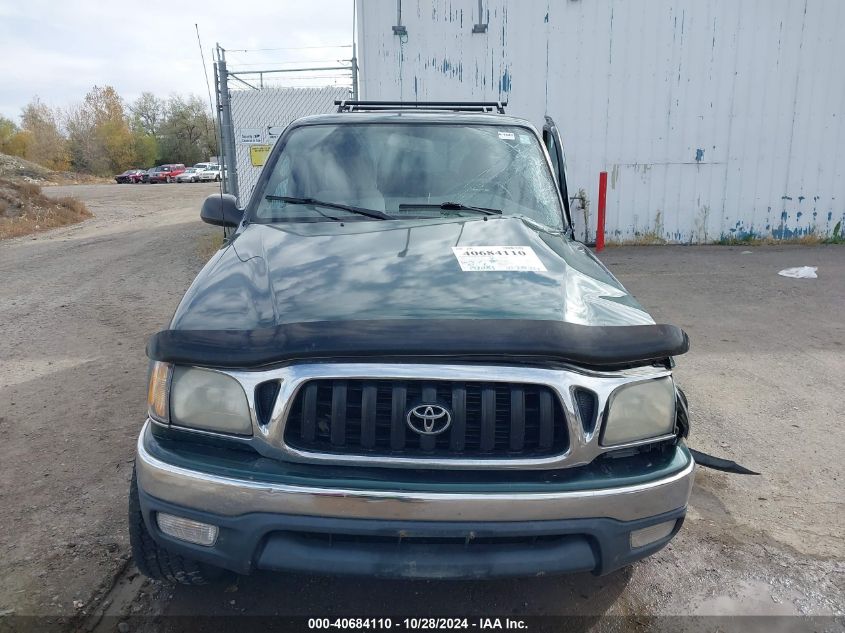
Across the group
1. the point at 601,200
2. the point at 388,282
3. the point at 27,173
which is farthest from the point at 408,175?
the point at 27,173

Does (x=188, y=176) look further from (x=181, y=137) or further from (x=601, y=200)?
(x=601, y=200)

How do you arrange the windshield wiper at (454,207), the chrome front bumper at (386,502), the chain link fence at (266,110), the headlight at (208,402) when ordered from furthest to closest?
the chain link fence at (266,110)
the windshield wiper at (454,207)
the headlight at (208,402)
the chrome front bumper at (386,502)

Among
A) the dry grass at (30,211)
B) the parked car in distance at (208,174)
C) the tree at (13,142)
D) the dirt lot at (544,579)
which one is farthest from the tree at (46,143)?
the dirt lot at (544,579)

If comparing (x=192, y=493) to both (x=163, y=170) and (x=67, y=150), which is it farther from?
(x=67, y=150)

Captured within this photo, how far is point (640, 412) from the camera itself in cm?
206

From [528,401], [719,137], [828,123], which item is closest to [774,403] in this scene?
[528,401]

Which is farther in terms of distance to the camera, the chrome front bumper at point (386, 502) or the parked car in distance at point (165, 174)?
the parked car in distance at point (165, 174)

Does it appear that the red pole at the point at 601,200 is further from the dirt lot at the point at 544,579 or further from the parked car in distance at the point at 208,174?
the parked car in distance at the point at 208,174

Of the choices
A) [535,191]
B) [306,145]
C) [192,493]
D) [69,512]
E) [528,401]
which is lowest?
[69,512]

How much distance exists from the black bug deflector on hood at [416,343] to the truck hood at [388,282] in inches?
2.9

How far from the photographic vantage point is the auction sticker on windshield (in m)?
2.50

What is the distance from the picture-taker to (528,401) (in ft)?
6.55

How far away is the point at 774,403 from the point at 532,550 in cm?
313

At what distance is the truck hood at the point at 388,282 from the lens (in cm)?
215
